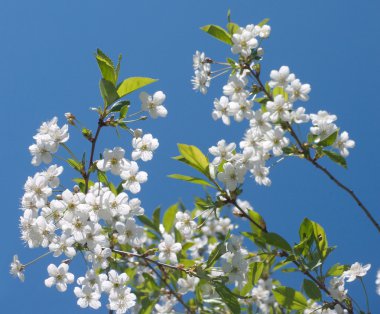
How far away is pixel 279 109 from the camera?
105 inches

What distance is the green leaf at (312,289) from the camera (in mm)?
2568

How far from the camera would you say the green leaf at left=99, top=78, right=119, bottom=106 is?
2385 mm

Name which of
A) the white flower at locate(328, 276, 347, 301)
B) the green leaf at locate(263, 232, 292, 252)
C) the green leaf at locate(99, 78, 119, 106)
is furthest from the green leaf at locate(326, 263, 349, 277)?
the green leaf at locate(99, 78, 119, 106)

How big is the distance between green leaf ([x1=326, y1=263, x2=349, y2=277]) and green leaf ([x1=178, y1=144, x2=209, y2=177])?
86cm

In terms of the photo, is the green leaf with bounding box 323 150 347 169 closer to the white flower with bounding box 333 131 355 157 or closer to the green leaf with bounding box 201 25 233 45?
the white flower with bounding box 333 131 355 157

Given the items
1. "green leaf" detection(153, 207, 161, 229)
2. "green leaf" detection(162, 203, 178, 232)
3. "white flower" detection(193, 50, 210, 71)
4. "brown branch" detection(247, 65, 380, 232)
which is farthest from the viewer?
"green leaf" detection(153, 207, 161, 229)

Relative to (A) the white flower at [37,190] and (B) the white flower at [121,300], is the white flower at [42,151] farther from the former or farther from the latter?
(B) the white flower at [121,300]

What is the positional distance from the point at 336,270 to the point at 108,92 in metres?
1.57

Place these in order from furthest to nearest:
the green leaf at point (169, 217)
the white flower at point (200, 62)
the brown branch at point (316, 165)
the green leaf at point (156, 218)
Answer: the green leaf at point (156, 218) → the green leaf at point (169, 217) → the white flower at point (200, 62) → the brown branch at point (316, 165)

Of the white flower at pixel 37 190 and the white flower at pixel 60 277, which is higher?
the white flower at pixel 37 190

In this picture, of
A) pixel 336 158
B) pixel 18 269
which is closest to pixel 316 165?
pixel 336 158

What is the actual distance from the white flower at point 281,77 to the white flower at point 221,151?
0.45 meters

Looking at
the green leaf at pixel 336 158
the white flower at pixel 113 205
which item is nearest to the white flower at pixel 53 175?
the white flower at pixel 113 205

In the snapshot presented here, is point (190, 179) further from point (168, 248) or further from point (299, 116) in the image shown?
point (299, 116)
